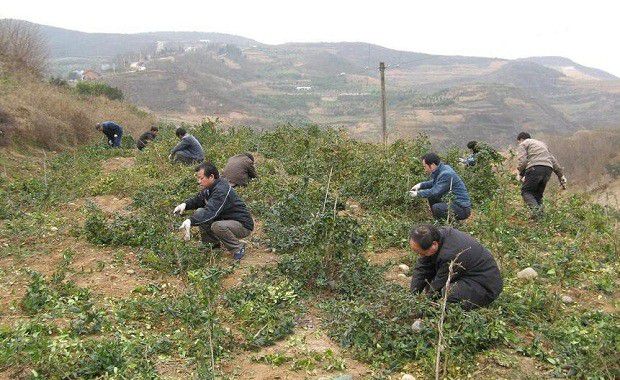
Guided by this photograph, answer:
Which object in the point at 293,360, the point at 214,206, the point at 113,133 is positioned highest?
the point at 214,206

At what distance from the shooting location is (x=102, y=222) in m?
6.13

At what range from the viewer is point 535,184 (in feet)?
24.1

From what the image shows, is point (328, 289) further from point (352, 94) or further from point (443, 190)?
point (352, 94)

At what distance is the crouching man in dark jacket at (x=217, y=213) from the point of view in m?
5.48

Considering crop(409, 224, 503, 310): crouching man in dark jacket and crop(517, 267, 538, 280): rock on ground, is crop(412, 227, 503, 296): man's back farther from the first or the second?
crop(517, 267, 538, 280): rock on ground

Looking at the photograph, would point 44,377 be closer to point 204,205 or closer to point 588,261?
point 204,205

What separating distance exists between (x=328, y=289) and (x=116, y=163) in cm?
849

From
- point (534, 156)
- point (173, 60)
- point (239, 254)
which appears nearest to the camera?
point (239, 254)

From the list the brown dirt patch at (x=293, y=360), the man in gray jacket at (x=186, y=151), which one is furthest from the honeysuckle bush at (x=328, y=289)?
the man in gray jacket at (x=186, y=151)

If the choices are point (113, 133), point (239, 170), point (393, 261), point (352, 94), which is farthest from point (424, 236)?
point (352, 94)

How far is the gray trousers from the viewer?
18.2ft

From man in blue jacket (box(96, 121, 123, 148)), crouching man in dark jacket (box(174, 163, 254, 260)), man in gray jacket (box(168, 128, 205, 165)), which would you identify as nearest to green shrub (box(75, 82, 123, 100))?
man in blue jacket (box(96, 121, 123, 148))

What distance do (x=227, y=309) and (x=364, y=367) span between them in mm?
1369

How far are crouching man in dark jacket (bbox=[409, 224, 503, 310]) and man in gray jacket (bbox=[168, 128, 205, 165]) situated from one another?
6655mm
